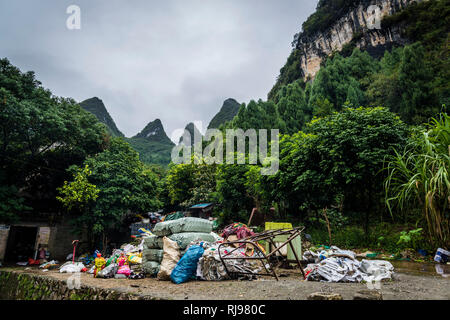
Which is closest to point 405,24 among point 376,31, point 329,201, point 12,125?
point 376,31

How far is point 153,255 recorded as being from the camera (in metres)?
4.47

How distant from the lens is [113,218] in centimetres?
1177

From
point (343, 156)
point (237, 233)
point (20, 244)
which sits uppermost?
point (343, 156)

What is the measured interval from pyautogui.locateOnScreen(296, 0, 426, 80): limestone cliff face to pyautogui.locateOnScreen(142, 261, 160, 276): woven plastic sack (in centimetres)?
3011

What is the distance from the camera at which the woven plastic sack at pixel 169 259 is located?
361 cm

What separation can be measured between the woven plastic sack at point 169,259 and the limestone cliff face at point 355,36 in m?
29.9

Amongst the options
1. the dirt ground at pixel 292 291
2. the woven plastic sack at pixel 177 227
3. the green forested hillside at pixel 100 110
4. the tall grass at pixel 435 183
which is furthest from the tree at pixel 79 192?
the green forested hillside at pixel 100 110

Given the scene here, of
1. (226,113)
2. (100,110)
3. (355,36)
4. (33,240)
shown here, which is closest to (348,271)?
(33,240)

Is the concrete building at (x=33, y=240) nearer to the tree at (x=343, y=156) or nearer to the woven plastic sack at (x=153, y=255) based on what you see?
the woven plastic sack at (x=153, y=255)

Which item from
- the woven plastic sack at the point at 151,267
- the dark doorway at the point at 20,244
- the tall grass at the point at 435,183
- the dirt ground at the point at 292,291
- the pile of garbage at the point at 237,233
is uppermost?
the tall grass at the point at 435,183

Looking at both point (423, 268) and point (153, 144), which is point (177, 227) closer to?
point (423, 268)

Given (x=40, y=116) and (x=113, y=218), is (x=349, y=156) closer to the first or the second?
(x=113, y=218)

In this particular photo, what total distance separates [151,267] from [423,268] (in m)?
4.75
